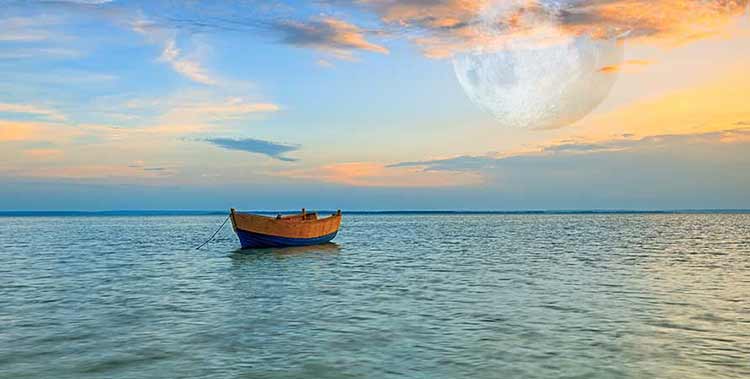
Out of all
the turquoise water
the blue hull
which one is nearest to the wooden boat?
the blue hull

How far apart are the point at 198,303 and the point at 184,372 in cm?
896

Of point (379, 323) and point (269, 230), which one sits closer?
point (379, 323)

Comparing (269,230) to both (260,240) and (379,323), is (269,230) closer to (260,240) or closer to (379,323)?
(260,240)

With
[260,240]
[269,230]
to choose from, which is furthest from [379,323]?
[260,240]

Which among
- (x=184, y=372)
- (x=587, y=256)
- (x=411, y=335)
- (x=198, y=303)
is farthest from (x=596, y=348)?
(x=587, y=256)

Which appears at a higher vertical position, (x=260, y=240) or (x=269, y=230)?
(x=269, y=230)

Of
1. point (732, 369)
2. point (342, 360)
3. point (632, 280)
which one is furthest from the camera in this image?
point (632, 280)

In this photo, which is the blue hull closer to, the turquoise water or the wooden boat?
the wooden boat

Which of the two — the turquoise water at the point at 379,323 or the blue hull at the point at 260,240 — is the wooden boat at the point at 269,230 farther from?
the turquoise water at the point at 379,323

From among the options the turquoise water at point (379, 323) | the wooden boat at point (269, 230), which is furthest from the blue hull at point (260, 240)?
the turquoise water at point (379, 323)

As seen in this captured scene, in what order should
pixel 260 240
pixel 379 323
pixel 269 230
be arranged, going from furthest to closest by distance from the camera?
1. pixel 260 240
2. pixel 269 230
3. pixel 379 323

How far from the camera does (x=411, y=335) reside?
14.0m

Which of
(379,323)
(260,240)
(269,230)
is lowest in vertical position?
(379,323)

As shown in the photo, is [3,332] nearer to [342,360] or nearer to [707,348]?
[342,360]
